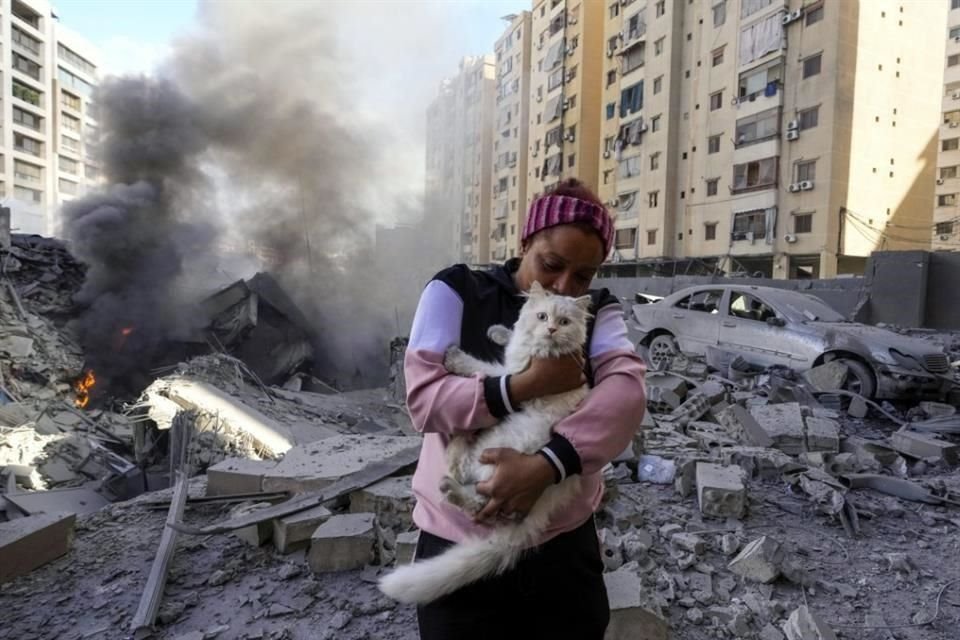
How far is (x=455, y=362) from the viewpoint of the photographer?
123 cm

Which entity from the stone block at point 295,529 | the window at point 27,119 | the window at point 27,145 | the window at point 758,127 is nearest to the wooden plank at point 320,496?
the stone block at point 295,529

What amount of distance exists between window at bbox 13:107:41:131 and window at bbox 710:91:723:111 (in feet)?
160

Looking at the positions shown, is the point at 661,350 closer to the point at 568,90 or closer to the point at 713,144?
the point at 713,144

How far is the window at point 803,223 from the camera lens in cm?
2194

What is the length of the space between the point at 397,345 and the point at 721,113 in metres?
21.5

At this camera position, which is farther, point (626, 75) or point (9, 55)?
point (9, 55)

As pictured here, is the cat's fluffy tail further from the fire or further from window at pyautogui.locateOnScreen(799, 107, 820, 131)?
window at pyautogui.locateOnScreen(799, 107, 820, 131)

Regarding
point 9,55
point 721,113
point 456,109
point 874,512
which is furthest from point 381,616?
point 456,109


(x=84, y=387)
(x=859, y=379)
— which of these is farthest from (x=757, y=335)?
(x=84, y=387)

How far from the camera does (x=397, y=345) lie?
1373 cm

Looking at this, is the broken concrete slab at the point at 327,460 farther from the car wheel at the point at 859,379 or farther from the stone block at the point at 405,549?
the car wheel at the point at 859,379

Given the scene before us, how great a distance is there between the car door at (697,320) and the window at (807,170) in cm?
1761

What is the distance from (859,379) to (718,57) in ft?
82.7

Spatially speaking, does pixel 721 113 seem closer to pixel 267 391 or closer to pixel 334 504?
pixel 267 391
